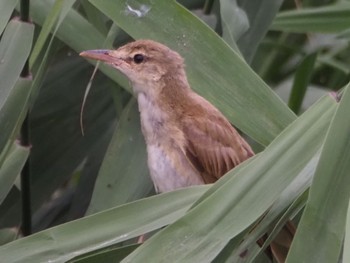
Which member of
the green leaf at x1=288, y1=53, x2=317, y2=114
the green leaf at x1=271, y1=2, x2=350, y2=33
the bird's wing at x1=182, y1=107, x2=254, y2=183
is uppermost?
the green leaf at x1=271, y1=2, x2=350, y2=33

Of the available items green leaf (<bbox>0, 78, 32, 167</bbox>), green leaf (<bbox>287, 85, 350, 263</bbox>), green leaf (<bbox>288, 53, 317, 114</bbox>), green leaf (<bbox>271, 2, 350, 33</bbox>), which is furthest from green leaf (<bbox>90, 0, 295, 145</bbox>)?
green leaf (<bbox>288, 53, 317, 114</bbox>)

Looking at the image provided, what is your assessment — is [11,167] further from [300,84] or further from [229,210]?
[300,84]

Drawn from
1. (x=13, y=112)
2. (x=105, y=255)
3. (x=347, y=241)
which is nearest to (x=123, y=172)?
(x=13, y=112)

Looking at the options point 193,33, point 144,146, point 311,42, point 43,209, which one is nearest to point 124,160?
point 144,146

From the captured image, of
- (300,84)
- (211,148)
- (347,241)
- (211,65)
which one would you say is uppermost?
(300,84)

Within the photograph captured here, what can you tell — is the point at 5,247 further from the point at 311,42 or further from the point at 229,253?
the point at 311,42

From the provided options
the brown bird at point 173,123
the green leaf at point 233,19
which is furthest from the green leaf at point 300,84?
the brown bird at point 173,123

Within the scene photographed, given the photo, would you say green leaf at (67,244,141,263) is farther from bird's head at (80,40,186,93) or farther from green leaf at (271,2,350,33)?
green leaf at (271,2,350,33)

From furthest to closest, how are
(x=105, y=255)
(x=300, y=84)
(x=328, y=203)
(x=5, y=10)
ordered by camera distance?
(x=300, y=84), (x=5, y=10), (x=105, y=255), (x=328, y=203)
